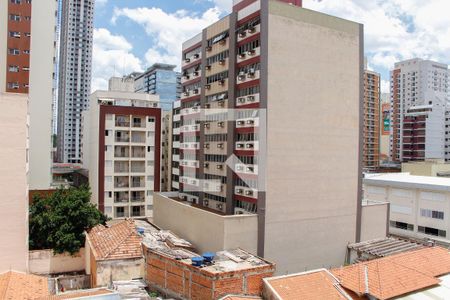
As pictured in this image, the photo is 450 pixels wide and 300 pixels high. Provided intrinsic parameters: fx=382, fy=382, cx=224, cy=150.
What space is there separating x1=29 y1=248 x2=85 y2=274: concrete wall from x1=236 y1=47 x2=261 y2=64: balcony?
20.0 metres

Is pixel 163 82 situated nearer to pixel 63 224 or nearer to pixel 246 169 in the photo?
pixel 246 169

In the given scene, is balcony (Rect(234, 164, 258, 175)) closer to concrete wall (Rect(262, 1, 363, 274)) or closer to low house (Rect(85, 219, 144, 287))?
concrete wall (Rect(262, 1, 363, 274))

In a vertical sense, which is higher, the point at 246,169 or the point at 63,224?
the point at 246,169

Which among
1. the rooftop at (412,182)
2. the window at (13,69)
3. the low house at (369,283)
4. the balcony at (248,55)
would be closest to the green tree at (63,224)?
the low house at (369,283)

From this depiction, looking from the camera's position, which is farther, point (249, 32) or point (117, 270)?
point (249, 32)

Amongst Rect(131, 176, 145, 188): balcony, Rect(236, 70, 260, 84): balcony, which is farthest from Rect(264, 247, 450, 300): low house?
Rect(131, 176, 145, 188): balcony

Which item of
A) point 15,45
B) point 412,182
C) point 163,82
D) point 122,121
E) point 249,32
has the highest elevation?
point 163,82

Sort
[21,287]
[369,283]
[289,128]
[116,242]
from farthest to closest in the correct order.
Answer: [289,128] → [116,242] → [21,287] → [369,283]

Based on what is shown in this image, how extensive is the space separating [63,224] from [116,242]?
6.81 meters

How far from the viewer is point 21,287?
20.2m

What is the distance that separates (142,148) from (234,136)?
18.1 meters

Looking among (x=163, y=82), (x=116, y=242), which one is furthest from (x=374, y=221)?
(x=163, y=82)

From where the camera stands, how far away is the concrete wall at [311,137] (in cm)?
2991

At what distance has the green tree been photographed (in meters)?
28.3
